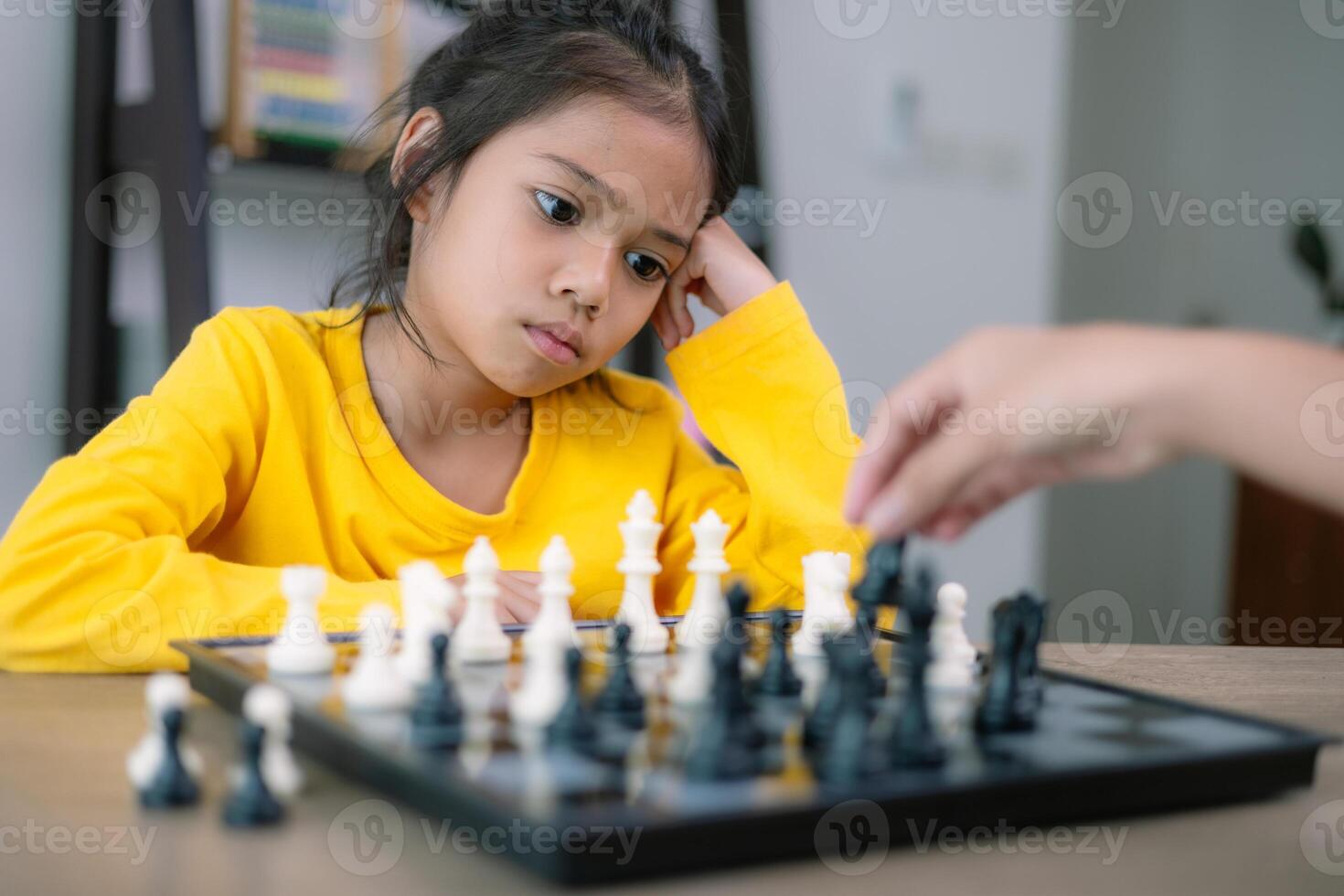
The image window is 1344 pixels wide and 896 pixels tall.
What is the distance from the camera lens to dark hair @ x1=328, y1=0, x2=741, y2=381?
1.45m

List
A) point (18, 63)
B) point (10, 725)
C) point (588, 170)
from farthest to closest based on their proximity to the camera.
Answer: point (18, 63), point (588, 170), point (10, 725)

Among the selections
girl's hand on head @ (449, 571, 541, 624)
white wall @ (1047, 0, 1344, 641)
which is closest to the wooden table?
girl's hand on head @ (449, 571, 541, 624)

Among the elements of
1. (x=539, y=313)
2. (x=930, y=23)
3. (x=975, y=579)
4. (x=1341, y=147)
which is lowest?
(x=975, y=579)

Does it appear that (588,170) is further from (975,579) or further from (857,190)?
(975,579)

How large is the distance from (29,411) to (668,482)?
48.0 inches

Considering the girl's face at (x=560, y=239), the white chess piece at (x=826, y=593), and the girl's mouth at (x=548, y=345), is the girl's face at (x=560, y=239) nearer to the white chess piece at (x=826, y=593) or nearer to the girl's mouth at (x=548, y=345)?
the girl's mouth at (x=548, y=345)

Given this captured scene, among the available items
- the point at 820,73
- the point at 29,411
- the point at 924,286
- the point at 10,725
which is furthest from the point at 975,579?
the point at 10,725

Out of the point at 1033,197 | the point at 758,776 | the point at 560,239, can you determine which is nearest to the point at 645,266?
the point at 560,239

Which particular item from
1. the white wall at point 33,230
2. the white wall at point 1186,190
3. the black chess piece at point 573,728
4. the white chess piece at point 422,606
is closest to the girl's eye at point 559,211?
the white chess piece at point 422,606

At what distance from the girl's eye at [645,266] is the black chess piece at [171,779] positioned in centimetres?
86

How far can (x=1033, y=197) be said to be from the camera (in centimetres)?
387

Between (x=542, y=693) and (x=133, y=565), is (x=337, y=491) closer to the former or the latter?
(x=133, y=565)

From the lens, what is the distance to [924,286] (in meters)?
3.79

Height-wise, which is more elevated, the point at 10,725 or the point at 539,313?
the point at 539,313
